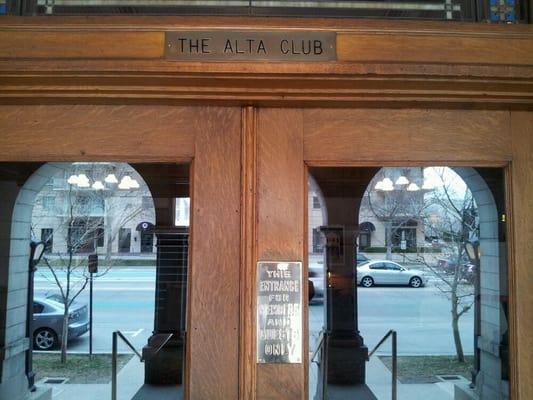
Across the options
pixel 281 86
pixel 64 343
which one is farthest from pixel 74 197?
pixel 281 86

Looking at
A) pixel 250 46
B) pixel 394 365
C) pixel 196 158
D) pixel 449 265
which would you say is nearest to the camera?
pixel 250 46

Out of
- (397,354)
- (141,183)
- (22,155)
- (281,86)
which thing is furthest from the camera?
(397,354)

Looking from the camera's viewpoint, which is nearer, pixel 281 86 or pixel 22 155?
pixel 281 86

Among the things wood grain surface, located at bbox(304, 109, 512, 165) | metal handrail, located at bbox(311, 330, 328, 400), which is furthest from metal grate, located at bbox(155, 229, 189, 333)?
wood grain surface, located at bbox(304, 109, 512, 165)

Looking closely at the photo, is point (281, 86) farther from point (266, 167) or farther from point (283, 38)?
point (266, 167)

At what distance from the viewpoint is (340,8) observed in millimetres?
2049

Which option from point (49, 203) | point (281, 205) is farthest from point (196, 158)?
point (49, 203)

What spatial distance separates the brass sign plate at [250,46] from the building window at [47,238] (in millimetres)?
992

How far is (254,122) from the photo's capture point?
195 cm

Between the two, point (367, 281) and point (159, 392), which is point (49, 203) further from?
point (367, 281)

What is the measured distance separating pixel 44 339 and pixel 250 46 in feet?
5.32

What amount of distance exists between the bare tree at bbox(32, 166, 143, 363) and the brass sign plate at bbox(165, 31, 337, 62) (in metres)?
0.73

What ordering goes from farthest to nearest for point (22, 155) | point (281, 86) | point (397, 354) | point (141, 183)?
point (397, 354), point (141, 183), point (22, 155), point (281, 86)

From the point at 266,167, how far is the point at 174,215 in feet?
1.57
